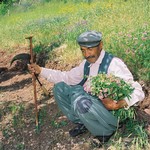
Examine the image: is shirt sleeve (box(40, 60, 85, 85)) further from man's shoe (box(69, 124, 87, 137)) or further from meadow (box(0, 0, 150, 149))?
meadow (box(0, 0, 150, 149))

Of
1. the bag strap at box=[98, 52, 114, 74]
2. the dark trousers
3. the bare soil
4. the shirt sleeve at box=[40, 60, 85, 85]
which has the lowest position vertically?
the bare soil

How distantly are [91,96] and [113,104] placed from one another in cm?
30

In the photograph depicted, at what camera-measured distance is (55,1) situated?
3028cm

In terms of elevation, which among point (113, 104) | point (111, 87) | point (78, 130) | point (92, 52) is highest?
point (92, 52)

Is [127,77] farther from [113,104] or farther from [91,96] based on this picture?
[91,96]

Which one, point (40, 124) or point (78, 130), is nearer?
point (78, 130)

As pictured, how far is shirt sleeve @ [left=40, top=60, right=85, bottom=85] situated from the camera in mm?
5285

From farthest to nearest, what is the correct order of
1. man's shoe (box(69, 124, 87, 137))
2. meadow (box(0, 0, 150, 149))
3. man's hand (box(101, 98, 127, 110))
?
1. meadow (box(0, 0, 150, 149))
2. man's shoe (box(69, 124, 87, 137))
3. man's hand (box(101, 98, 127, 110))

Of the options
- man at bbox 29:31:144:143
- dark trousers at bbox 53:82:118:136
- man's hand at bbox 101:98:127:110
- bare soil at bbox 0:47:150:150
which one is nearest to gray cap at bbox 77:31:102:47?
man at bbox 29:31:144:143

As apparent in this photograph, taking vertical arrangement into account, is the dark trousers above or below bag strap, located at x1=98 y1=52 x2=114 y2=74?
below

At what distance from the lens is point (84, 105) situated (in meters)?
4.81

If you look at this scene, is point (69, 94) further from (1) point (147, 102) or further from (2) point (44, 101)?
(2) point (44, 101)

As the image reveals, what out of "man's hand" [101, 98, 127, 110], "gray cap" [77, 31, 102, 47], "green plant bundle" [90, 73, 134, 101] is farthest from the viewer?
"gray cap" [77, 31, 102, 47]

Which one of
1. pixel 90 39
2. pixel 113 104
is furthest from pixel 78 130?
pixel 90 39
